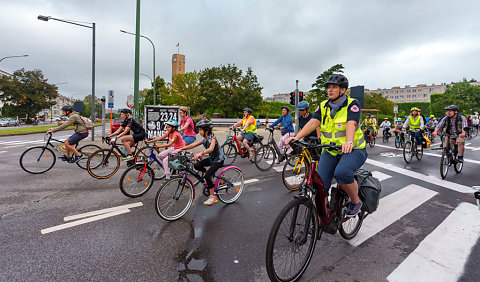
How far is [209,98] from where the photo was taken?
36594mm

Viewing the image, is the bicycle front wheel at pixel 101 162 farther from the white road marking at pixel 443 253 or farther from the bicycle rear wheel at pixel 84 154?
the white road marking at pixel 443 253

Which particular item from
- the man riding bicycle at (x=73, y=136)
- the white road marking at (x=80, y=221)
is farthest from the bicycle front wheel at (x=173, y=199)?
the man riding bicycle at (x=73, y=136)

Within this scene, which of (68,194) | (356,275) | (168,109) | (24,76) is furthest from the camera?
(24,76)

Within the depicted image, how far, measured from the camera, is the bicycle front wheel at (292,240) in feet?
7.23

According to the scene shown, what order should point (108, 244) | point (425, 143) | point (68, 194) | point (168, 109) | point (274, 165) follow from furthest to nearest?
point (168, 109), point (425, 143), point (274, 165), point (68, 194), point (108, 244)

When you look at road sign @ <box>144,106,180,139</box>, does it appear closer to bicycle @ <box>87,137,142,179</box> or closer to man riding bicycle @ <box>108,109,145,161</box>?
man riding bicycle @ <box>108,109,145,161</box>

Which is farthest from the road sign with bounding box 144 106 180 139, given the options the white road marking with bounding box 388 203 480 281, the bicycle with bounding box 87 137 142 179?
the white road marking with bounding box 388 203 480 281

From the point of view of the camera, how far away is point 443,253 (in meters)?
2.92

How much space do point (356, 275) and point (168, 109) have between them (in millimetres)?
11291

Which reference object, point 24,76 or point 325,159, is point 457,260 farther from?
point 24,76

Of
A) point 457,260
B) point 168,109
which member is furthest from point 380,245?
point 168,109

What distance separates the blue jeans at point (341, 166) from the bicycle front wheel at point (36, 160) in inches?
295

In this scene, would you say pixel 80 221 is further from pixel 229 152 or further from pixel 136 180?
pixel 229 152

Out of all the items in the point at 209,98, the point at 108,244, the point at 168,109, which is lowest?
the point at 108,244
